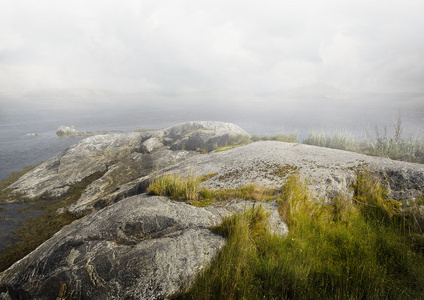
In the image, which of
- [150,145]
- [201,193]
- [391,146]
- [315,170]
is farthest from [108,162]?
[391,146]

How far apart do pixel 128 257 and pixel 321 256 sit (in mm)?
3562

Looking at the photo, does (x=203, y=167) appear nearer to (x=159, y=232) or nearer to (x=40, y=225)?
(x=159, y=232)

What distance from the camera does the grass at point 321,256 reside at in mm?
3105

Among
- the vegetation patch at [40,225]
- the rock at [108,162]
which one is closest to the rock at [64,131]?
the rock at [108,162]

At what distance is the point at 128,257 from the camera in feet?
12.5

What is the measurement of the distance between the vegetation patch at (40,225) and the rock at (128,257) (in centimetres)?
437

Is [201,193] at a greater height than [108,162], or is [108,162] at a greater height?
[201,193]

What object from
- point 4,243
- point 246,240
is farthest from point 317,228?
point 4,243

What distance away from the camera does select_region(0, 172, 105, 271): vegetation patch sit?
8352 millimetres

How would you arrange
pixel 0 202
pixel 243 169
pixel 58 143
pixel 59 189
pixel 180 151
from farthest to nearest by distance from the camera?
pixel 58 143
pixel 180 151
pixel 59 189
pixel 0 202
pixel 243 169

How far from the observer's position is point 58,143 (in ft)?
101

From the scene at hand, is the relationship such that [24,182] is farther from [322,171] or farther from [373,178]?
[373,178]

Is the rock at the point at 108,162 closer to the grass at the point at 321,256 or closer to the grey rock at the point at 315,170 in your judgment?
the grey rock at the point at 315,170

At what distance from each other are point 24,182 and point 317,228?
19670 millimetres
